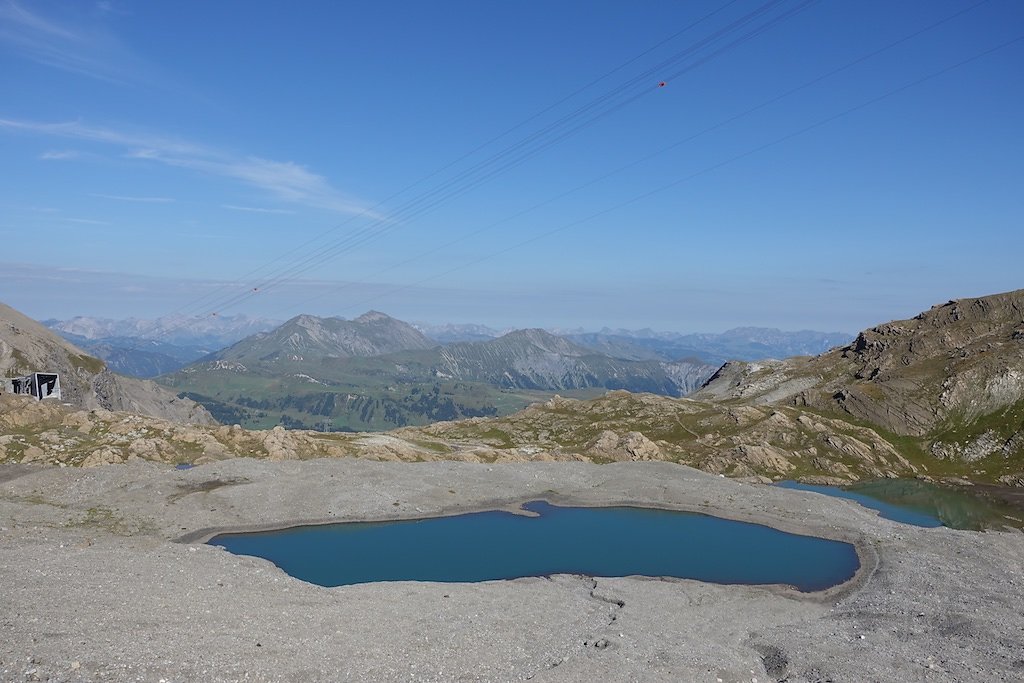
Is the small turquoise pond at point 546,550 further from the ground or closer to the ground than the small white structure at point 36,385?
closer to the ground

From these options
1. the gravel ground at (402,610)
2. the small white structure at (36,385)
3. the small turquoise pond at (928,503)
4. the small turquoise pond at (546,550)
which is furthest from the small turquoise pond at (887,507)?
the small white structure at (36,385)

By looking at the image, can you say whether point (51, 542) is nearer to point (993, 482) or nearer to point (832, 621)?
point (832, 621)

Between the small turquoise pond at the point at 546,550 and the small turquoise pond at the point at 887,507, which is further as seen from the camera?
the small turquoise pond at the point at 887,507

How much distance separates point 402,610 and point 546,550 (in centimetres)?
3082

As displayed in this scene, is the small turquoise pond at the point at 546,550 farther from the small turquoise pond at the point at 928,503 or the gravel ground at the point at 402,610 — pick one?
the small turquoise pond at the point at 928,503

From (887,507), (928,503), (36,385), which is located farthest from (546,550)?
(36,385)

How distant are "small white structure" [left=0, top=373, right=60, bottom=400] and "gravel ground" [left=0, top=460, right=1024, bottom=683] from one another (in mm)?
76033

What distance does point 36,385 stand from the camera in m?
163

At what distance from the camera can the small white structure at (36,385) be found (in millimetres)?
157875

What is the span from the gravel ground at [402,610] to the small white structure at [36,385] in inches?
2993

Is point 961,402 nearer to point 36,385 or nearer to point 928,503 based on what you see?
point 928,503

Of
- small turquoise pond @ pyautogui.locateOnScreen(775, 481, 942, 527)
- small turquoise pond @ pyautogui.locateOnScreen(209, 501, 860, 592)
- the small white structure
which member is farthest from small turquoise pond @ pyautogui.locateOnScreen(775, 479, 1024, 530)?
the small white structure

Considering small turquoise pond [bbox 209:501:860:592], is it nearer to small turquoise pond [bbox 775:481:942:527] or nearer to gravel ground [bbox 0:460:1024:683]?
gravel ground [bbox 0:460:1024:683]

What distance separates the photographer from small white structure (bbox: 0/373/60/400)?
518 ft
